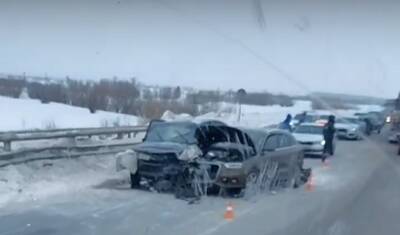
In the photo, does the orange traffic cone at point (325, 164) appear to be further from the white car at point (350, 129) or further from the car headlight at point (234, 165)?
the white car at point (350, 129)

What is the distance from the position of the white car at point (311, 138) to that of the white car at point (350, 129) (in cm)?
1107

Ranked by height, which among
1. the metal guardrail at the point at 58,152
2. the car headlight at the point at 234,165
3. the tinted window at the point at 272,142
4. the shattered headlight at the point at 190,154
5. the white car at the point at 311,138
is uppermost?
the tinted window at the point at 272,142

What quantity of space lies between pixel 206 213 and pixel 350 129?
2956cm

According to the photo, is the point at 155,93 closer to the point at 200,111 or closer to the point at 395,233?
the point at 200,111

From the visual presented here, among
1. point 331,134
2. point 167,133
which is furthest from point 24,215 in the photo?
point 331,134

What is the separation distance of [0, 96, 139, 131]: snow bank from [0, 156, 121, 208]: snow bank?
59.8 feet

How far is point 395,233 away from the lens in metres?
9.48

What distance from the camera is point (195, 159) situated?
1340cm

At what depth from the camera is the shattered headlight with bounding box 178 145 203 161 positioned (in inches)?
526

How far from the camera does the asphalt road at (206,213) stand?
9.23 metres

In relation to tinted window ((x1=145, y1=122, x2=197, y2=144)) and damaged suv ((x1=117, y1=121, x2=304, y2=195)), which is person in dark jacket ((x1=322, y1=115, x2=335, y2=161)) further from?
tinted window ((x1=145, y1=122, x2=197, y2=144))

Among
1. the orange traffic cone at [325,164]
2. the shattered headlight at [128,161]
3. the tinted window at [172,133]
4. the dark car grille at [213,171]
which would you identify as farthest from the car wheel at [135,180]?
the orange traffic cone at [325,164]

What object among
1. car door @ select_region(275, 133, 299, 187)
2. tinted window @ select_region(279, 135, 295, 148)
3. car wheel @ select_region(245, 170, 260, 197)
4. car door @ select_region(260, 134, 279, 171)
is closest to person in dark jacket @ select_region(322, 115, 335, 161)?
tinted window @ select_region(279, 135, 295, 148)

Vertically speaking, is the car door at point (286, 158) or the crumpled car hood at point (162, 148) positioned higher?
the crumpled car hood at point (162, 148)
